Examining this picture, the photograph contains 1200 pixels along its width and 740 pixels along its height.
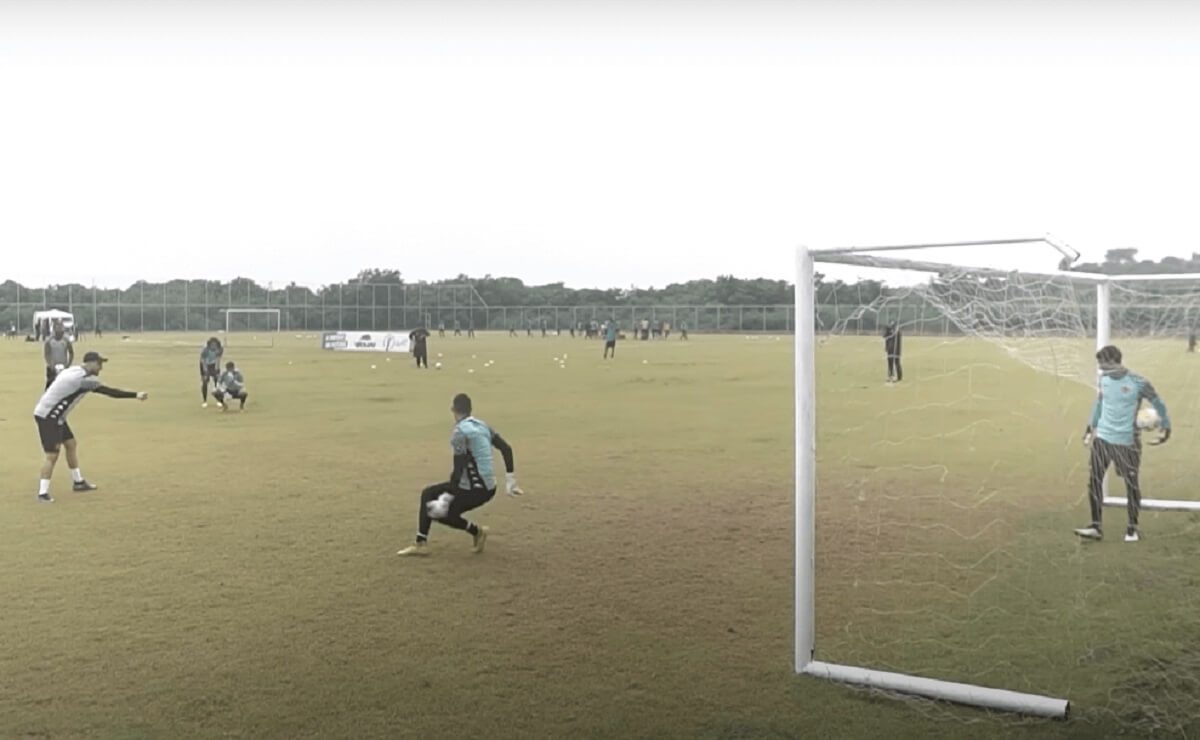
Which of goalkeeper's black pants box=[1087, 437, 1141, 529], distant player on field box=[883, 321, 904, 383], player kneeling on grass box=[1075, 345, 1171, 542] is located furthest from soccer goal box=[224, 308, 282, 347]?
player kneeling on grass box=[1075, 345, 1171, 542]

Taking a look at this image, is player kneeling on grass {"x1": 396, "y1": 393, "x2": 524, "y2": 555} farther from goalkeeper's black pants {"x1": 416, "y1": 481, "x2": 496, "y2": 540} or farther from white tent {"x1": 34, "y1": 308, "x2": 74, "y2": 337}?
white tent {"x1": 34, "y1": 308, "x2": 74, "y2": 337}

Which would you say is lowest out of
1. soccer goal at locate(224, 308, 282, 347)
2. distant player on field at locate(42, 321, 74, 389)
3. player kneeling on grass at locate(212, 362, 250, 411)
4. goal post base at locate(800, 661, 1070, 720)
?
goal post base at locate(800, 661, 1070, 720)

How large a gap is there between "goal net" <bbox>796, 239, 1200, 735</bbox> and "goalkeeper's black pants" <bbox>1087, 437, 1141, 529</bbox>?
30 cm

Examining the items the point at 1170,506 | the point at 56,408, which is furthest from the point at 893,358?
the point at 56,408

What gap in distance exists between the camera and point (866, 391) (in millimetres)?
25734

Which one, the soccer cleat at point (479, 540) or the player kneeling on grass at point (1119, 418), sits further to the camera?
the soccer cleat at point (479, 540)

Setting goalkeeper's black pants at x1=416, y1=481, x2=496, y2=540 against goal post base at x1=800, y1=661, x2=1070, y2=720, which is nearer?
goal post base at x1=800, y1=661, x2=1070, y2=720

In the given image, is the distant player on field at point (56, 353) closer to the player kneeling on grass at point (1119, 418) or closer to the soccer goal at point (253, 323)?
the player kneeling on grass at point (1119, 418)

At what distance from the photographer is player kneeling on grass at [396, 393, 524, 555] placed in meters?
8.88

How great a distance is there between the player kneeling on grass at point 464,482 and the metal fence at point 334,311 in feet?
204

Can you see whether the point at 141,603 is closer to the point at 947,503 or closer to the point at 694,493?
the point at 694,493

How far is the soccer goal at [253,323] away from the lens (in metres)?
76.8

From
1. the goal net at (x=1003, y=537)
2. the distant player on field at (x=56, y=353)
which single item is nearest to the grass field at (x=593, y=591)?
the goal net at (x=1003, y=537)

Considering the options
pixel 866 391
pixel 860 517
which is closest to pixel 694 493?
pixel 860 517
